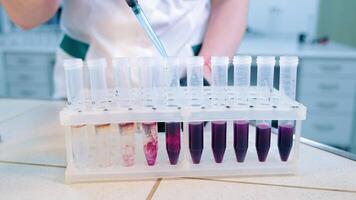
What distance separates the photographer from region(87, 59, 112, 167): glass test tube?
551 millimetres

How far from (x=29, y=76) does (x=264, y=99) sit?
2.57m

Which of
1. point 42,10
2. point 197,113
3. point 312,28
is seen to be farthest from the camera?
point 312,28

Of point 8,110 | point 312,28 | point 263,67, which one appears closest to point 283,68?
point 263,67

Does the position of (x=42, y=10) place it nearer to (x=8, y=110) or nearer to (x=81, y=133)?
(x=8, y=110)

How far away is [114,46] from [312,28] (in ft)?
7.91

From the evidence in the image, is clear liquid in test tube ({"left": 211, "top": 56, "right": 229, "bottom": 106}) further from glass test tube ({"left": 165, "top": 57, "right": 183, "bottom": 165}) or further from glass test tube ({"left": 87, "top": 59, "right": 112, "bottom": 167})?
glass test tube ({"left": 87, "top": 59, "right": 112, "bottom": 167})

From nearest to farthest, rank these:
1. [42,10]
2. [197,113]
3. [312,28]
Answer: [197,113]
[42,10]
[312,28]

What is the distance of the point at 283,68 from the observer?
1.92 ft

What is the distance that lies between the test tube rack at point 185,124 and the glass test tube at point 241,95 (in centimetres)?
1

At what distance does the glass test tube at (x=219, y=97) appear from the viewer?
22.2 inches

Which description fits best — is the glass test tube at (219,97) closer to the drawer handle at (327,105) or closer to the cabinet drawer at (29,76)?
the drawer handle at (327,105)

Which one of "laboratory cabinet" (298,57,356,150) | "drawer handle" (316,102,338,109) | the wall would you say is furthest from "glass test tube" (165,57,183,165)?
the wall

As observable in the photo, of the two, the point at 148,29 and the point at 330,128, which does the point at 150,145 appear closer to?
the point at 148,29

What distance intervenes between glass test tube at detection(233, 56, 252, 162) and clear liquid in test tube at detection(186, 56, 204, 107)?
57mm
